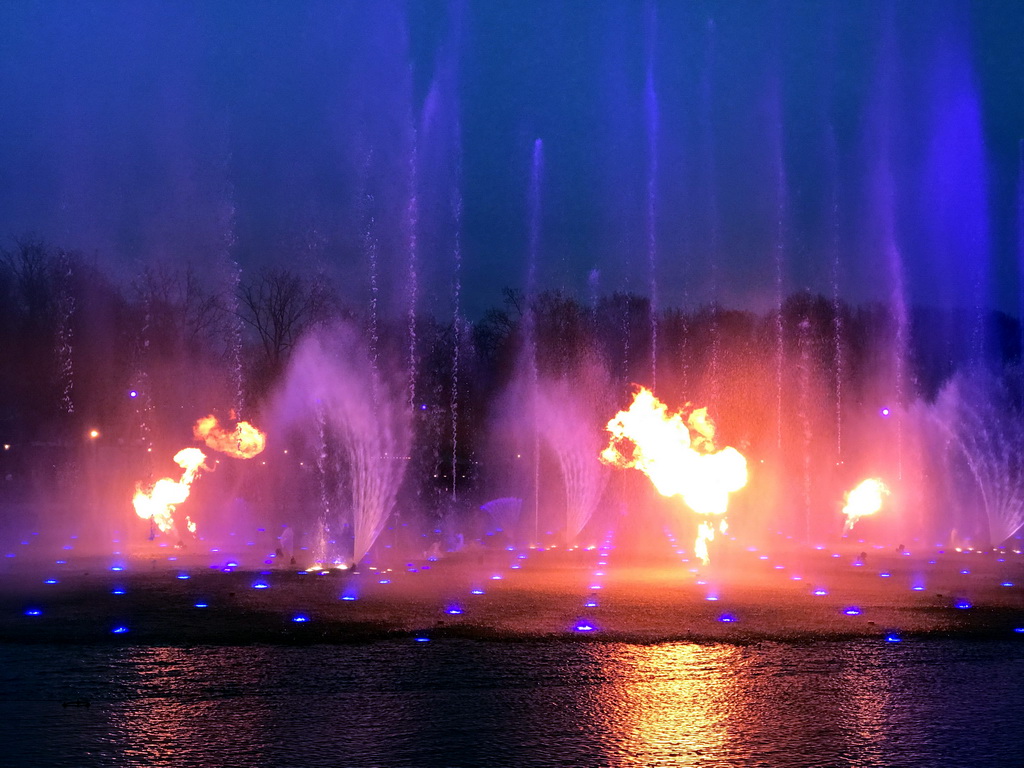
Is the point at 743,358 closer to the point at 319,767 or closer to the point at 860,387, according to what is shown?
the point at 860,387

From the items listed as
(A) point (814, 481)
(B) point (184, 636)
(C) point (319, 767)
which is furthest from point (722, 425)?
(C) point (319, 767)

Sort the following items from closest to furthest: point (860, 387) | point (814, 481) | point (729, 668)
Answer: point (729, 668), point (814, 481), point (860, 387)

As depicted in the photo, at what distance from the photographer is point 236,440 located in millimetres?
39594

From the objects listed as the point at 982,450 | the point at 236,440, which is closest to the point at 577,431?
the point at 236,440

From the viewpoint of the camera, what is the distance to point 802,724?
7.82m

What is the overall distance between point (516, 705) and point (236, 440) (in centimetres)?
3307

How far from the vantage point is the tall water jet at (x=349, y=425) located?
25438 mm

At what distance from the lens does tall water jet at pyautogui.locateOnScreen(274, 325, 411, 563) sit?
83.5 feet

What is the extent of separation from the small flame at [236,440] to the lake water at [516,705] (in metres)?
28.6

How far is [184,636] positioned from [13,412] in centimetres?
4222

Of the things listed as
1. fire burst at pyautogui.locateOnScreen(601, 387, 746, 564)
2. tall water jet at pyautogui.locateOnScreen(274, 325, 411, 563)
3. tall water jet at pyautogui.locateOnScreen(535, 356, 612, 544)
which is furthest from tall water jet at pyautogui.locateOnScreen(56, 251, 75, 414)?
fire burst at pyautogui.locateOnScreen(601, 387, 746, 564)

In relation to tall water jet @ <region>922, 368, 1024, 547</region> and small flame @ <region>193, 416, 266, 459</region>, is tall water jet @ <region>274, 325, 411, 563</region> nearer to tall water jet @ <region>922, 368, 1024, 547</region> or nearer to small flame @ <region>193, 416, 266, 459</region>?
small flame @ <region>193, 416, 266, 459</region>

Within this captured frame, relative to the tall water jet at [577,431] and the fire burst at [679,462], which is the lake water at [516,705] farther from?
the tall water jet at [577,431]

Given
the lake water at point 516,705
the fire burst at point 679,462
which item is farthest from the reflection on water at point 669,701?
the fire burst at point 679,462
